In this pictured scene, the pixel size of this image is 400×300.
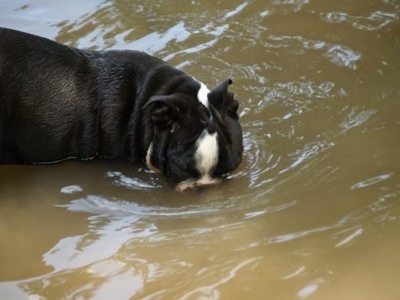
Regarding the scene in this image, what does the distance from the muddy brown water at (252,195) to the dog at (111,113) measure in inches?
5.8

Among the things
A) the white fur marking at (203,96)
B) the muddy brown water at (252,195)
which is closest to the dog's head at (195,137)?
the white fur marking at (203,96)

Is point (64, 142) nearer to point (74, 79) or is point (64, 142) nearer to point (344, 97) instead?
point (74, 79)

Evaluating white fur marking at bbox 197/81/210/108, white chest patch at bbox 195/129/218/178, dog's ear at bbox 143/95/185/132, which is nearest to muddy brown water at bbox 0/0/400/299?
white chest patch at bbox 195/129/218/178

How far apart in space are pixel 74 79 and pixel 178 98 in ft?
2.68

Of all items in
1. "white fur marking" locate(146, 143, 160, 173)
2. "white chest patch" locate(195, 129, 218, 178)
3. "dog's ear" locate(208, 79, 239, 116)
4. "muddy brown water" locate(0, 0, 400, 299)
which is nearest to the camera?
"muddy brown water" locate(0, 0, 400, 299)

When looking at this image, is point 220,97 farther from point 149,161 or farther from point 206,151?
point 149,161

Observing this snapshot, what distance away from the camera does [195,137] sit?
4.17 meters

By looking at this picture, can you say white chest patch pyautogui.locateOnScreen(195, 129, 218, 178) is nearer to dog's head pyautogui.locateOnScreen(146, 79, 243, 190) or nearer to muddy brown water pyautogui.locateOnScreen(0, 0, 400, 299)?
dog's head pyautogui.locateOnScreen(146, 79, 243, 190)

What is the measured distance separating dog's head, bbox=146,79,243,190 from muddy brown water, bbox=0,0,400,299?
0.50 feet

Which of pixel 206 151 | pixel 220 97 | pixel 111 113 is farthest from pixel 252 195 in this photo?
pixel 111 113

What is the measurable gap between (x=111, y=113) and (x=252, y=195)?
1165mm

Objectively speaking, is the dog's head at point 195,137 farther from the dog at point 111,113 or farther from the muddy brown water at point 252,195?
the muddy brown water at point 252,195

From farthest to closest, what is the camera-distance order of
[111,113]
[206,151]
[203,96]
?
[111,113], [203,96], [206,151]

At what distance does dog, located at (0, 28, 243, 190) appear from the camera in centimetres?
422
